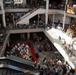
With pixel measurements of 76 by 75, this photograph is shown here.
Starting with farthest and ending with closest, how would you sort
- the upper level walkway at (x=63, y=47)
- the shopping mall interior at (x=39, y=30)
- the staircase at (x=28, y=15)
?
1. the staircase at (x=28, y=15)
2. the shopping mall interior at (x=39, y=30)
3. the upper level walkway at (x=63, y=47)

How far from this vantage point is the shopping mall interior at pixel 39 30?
20.6 meters

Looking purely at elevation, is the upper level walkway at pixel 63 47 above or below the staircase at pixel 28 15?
below

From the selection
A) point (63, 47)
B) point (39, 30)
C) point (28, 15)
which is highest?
point (28, 15)

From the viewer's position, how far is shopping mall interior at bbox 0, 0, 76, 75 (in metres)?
20.6

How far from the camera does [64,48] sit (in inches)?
731

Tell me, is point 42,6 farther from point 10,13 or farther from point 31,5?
point 10,13

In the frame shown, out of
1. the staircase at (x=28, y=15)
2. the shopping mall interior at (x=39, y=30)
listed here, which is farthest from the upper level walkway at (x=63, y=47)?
the staircase at (x=28, y=15)

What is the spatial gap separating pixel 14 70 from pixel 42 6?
20.7 m

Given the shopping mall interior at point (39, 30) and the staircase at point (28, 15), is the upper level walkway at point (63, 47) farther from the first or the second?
the staircase at point (28, 15)

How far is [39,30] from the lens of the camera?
2794 cm

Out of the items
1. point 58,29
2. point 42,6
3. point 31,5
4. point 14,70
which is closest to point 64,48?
point 58,29

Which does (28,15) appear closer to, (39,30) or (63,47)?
(39,30)

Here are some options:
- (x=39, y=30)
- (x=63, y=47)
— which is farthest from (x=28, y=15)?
(x=63, y=47)

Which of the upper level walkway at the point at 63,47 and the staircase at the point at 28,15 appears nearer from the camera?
the upper level walkway at the point at 63,47
